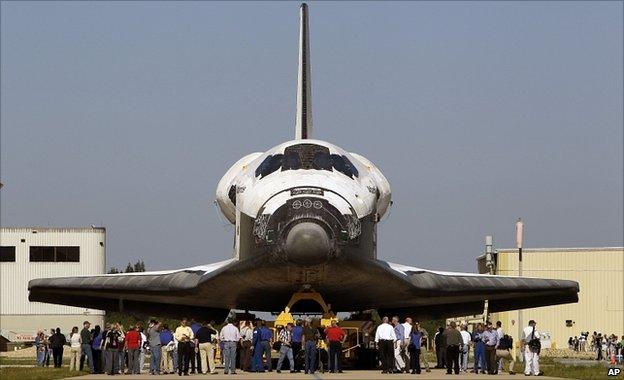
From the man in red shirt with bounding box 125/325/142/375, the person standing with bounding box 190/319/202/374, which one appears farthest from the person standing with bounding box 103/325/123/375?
the person standing with bounding box 190/319/202/374

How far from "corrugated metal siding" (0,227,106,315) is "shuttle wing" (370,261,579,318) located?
72.2ft

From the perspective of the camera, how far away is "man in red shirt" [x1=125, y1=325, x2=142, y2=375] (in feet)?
68.9

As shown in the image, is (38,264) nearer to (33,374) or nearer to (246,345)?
(33,374)

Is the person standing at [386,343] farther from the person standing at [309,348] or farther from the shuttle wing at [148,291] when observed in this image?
the shuttle wing at [148,291]

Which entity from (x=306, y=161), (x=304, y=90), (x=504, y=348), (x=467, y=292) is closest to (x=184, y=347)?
(x=306, y=161)

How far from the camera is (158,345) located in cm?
2134

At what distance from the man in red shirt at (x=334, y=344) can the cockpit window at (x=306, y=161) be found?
2559 mm

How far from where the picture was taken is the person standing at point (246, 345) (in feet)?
68.1

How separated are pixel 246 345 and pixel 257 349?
0.24 metres

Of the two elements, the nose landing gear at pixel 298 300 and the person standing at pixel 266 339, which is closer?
the person standing at pixel 266 339

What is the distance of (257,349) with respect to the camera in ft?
67.6

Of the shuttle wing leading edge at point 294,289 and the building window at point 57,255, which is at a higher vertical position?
the building window at point 57,255

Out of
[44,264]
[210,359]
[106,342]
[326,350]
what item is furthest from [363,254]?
[44,264]

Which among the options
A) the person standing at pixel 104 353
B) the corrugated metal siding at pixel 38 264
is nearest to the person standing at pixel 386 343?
the person standing at pixel 104 353
